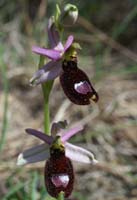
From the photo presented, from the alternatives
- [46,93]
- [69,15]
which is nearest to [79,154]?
[46,93]

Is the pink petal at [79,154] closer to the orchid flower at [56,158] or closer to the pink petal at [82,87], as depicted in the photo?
the orchid flower at [56,158]

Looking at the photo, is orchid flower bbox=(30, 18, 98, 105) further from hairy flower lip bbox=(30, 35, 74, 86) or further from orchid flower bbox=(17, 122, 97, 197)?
orchid flower bbox=(17, 122, 97, 197)

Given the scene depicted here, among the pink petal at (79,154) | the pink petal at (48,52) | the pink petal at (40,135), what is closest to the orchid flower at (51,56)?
the pink petal at (48,52)

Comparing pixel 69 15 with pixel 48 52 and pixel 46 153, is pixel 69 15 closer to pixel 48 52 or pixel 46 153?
pixel 48 52

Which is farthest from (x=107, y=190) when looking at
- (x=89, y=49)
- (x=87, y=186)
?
(x=89, y=49)

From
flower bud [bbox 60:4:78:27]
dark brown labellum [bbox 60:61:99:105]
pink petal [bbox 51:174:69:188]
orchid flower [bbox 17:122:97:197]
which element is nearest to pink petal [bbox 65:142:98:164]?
orchid flower [bbox 17:122:97:197]

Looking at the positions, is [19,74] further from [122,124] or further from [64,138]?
[64,138]

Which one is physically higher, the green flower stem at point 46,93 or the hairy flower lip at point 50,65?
the hairy flower lip at point 50,65
